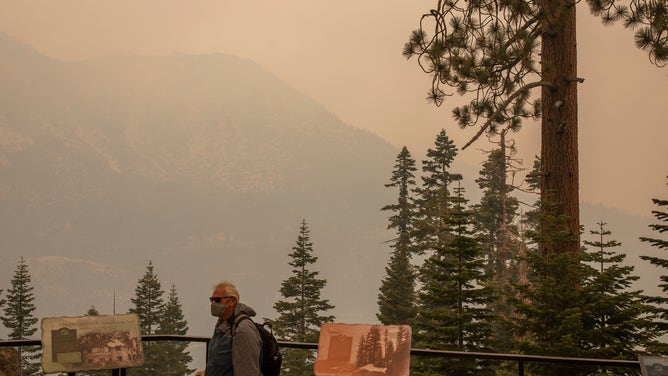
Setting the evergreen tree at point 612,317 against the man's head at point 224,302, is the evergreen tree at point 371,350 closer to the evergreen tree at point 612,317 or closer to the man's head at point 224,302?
the man's head at point 224,302

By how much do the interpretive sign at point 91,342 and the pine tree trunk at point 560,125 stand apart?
735 centimetres

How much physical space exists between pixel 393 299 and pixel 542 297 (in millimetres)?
21697

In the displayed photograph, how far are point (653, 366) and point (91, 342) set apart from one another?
4.07m

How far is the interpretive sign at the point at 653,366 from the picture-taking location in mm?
4734

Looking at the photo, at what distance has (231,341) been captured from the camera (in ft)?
14.9

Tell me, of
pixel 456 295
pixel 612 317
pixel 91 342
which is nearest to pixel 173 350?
pixel 456 295

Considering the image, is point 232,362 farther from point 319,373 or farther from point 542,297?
point 542,297

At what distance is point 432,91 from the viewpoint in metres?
12.8

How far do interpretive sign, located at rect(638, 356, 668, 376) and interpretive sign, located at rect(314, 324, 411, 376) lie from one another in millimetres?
1600

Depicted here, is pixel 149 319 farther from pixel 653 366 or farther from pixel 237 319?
pixel 653 366

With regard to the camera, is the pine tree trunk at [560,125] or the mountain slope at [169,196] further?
the mountain slope at [169,196]

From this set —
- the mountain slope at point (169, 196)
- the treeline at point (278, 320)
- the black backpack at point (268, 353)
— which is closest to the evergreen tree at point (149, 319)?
the treeline at point (278, 320)

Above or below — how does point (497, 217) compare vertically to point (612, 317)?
above

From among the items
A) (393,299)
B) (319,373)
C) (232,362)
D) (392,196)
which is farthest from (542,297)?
(392,196)
